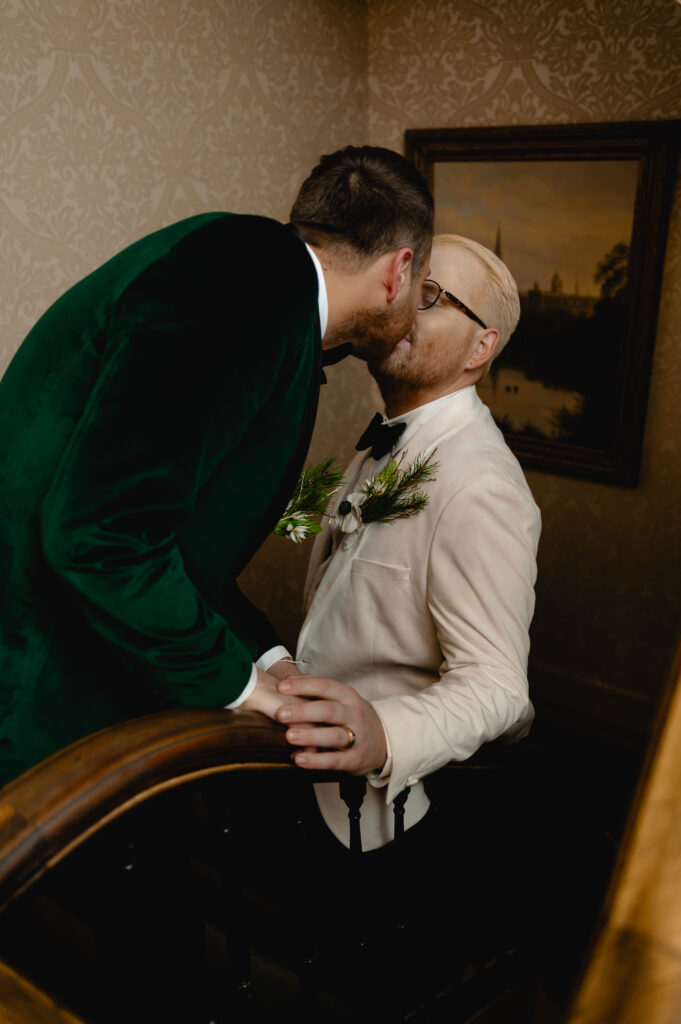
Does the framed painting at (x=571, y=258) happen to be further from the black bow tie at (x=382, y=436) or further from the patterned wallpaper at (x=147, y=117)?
the black bow tie at (x=382, y=436)

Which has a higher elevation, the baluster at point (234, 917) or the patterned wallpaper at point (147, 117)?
the patterned wallpaper at point (147, 117)

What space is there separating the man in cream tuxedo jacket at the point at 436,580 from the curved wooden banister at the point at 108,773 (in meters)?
0.23

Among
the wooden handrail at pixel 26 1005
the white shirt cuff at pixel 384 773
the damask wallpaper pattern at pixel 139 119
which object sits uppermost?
the damask wallpaper pattern at pixel 139 119

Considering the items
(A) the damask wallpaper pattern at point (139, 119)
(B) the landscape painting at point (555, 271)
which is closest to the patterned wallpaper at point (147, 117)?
(A) the damask wallpaper pattern at point (139, 119)

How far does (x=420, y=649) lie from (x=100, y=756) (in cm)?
103

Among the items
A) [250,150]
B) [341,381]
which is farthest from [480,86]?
[341,381]

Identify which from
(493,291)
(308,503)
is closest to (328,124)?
(493,291)

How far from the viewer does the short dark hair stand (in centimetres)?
154

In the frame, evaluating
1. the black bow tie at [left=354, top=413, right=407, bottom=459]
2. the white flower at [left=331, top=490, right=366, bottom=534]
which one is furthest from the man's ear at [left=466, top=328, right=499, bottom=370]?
the white flower at [left=331, top=490, right=366, bottom=534]

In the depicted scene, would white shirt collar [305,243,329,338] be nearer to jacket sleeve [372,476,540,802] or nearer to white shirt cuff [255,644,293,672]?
jacket sleeve [372,476,540,802]

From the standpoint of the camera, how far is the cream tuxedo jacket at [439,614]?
148 cm

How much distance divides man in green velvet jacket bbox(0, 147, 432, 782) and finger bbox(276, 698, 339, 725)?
0.04 meters

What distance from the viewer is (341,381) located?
4152 millimetres

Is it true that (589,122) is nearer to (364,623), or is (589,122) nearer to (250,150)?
(250,150)
